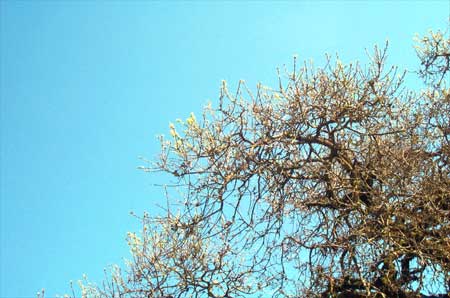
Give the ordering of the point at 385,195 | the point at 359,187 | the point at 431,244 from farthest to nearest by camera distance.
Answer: the point at 359,187, the point at 385,195, the point at 431,244

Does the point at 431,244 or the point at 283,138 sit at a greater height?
the point at 283,138

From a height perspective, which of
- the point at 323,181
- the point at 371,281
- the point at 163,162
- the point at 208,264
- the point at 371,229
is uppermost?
the point at 163,162

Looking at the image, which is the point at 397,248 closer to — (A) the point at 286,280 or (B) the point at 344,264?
(B) the point at 344,264

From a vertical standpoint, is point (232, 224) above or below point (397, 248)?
above

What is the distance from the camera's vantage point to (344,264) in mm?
6926

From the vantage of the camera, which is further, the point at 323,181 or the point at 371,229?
the point at 323,181

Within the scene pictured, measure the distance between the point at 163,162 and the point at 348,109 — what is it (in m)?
2.34

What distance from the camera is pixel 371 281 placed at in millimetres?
6566

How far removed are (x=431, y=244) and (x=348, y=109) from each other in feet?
6.40

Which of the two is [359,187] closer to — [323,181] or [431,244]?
[323,181]

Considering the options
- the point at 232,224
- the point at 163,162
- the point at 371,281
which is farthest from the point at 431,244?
the point at 163,162

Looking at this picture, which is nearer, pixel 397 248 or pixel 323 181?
pixel 397 248

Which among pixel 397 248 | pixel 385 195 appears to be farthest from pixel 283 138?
pixel 397 248

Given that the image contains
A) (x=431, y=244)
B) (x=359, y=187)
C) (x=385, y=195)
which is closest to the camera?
(x=431, y=244)
